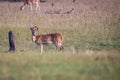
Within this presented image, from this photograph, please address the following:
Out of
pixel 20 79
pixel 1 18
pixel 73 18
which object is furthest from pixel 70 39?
pixel 20 79

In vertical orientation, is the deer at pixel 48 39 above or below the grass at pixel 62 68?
below

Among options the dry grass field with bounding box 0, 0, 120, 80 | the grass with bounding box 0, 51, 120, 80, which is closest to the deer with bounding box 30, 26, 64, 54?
the dry grass field with bounding box 0, 0, 120, 80

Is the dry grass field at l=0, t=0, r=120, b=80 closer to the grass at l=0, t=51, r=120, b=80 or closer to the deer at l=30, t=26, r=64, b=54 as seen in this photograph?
the grass at l=0, t=51, r=120, b=80

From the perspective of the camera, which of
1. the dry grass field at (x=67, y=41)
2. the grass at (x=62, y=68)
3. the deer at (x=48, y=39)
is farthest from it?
the deer at (x=48, y=39)

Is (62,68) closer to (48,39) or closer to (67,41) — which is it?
(48,39)

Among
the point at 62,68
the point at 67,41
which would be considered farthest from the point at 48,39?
the point at 62,68

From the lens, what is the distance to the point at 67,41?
25.7 m

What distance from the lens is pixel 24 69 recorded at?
1118cm

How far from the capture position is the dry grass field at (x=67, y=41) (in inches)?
432

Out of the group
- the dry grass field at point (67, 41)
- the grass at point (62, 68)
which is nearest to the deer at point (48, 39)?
the dry grass field at point (67, 41)

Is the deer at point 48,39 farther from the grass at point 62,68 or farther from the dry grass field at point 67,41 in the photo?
the grass at point 62,68

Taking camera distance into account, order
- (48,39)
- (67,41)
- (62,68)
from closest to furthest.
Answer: (62,68) < (48,39) < (67,41)

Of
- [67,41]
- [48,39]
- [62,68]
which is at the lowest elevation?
[67,41]

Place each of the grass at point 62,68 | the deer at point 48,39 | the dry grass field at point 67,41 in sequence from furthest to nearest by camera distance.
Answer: the deer at point 48,39
the dry grass field at point 67,41
the grass at point 62,68
